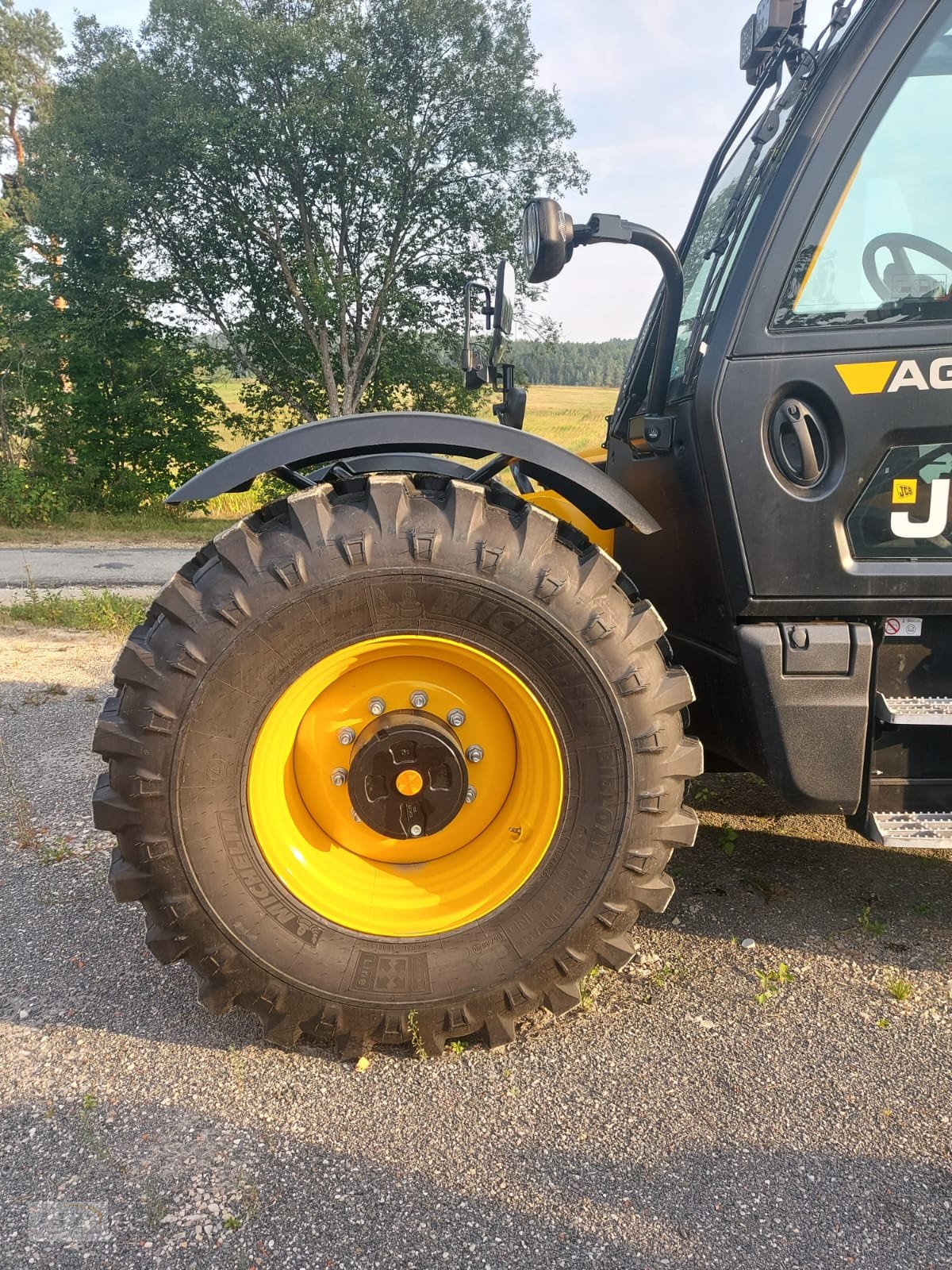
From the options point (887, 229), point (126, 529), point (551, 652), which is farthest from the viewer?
point (126, 529)

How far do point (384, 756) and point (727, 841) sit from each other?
159 cm

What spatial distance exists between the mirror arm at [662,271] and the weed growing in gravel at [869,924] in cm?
162

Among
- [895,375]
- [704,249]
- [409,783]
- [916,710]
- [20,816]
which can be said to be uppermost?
[704,249]

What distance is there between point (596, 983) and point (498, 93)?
56.7ft

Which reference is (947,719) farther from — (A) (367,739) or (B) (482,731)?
(A) (367,739)

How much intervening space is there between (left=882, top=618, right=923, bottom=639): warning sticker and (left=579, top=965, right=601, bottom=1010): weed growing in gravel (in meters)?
1.12

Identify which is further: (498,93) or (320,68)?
(498,93)

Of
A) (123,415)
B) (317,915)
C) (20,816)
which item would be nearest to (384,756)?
(317,915)

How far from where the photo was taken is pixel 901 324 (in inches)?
79.0

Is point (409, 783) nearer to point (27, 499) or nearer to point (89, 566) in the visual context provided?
point (89, 566)

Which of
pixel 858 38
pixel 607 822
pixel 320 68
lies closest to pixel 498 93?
pixel 320 68

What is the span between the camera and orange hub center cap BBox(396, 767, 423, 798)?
2070 millimetres

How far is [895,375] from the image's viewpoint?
1979mm

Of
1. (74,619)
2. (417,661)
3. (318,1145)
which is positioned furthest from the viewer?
(74,619)
